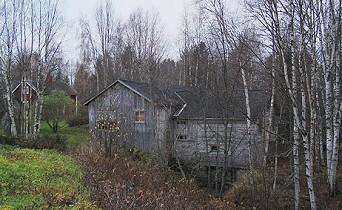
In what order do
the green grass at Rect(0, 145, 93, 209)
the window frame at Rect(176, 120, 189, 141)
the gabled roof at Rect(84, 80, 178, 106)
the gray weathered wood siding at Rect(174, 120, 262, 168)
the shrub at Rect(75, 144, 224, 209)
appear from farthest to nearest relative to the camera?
the gabled roof at Rect(84, 80, 178, 106)
the window frame at Rect(176, 120, 189, 141)
the gray weathered wood siding at Rect(174, 120, 262, 168)
the shrub at Rect(75, 144, 224, 209)
the green grass at Rect(0, 145, 93, 209)

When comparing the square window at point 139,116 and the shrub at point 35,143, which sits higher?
the square window at point 139,116

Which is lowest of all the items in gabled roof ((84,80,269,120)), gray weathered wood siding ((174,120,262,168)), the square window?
gray weathered wood siding ((174,120,262,168))

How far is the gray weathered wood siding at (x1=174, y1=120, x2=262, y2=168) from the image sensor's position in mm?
19562

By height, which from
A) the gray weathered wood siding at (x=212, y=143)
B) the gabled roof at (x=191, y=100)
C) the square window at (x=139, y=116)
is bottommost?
the gray weathered wood siding at (x=212, y=143)

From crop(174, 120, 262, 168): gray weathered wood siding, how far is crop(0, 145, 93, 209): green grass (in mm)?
10136

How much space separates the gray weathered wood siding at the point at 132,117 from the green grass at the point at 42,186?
10.6 m

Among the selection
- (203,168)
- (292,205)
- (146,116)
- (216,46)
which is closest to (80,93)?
(146,116)

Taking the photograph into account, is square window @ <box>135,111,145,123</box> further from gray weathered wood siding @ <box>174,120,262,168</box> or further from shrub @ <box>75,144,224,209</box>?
shrub @ <box>75,144,224,209</box>

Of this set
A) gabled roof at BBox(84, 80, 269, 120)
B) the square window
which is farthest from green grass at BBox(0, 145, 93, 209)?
the square window

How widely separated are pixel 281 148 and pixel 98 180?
15.3m

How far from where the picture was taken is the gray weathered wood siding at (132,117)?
21.7 meters

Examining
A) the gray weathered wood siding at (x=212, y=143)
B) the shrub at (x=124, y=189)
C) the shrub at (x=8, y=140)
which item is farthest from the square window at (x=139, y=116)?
the shrub at (x=124, y=189)

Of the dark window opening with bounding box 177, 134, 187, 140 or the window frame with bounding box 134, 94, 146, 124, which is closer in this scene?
the dark window opening with bounding box 177, 134, 187, 140

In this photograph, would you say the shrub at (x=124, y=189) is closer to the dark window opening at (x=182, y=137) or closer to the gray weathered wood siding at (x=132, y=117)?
the gray weathered wood siding at (x=132, y=117)
